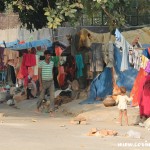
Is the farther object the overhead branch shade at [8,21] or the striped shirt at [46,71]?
the overhead branch shade at [8,21]

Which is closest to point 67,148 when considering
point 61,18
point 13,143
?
point 13,143

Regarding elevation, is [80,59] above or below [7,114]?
above

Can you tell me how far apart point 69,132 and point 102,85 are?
6.73m

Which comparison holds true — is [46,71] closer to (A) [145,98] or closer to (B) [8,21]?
(A) [145,98]

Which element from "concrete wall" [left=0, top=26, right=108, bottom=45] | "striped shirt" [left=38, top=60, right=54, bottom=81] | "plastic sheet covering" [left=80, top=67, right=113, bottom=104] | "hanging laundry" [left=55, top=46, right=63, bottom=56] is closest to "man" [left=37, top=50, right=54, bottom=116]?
"striped shirt" [left=38, top=60, right=54, bottom=81]

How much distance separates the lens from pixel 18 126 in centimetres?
1109

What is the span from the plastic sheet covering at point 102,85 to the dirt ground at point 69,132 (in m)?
1.35

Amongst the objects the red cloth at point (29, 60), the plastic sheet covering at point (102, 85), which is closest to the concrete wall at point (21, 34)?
the red cloth at point (29, 60)

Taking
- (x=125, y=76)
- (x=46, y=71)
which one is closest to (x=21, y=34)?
(x=125, y=76)

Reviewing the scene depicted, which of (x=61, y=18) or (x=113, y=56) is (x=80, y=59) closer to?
(x=113, y=56)

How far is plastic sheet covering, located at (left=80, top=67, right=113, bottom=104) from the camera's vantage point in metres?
16.7

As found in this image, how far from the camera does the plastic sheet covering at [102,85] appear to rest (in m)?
16.7

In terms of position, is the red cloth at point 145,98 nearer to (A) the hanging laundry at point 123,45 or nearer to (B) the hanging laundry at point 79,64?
(A) the hanging laundry at point 123,45

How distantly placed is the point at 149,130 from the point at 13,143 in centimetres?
355
